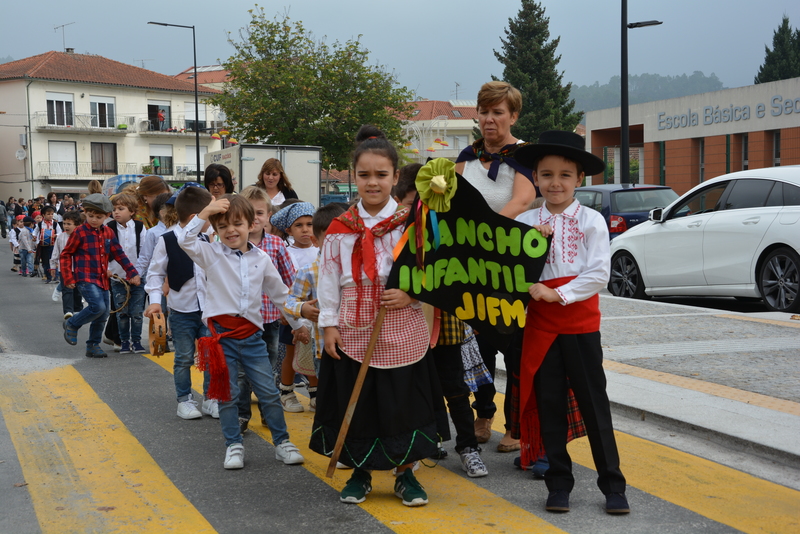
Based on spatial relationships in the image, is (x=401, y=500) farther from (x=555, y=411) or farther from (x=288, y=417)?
(x=288, y=417)

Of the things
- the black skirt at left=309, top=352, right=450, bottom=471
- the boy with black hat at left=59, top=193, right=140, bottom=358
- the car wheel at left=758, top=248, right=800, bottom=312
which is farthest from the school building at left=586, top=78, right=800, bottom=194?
the black skirt at left=309, top=352, right=450, bottom=471

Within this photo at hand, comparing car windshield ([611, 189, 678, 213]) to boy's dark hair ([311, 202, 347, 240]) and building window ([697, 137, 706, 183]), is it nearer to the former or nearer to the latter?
boy's dark hair ([311, 202, 347, 240])

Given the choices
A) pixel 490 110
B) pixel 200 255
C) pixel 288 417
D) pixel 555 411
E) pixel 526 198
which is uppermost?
pixel 490 110

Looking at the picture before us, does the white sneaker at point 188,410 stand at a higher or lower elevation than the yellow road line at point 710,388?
lower

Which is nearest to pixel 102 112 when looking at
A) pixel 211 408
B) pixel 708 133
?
pixel 708 133

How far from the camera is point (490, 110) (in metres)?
4.75

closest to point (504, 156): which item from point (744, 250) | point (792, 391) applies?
point (792, 391)

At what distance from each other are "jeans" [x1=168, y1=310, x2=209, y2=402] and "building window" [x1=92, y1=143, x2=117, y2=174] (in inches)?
2439

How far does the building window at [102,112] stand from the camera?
64.1 meters

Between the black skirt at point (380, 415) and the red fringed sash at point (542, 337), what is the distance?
1.58 feet

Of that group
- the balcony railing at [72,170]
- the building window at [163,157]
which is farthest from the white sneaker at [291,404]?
the building window at [163,157]

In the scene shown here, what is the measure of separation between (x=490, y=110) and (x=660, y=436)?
7.66ft

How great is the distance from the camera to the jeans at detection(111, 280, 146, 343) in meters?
9.04

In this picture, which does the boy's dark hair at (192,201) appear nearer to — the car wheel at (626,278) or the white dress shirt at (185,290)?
the white dress shirt at (185,290)
